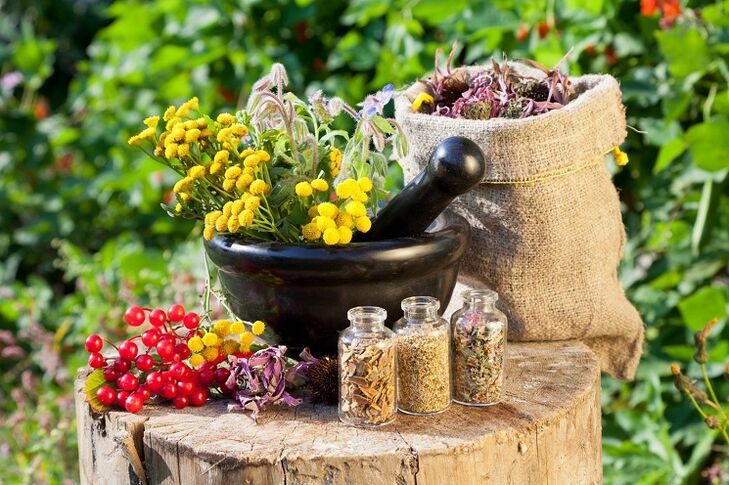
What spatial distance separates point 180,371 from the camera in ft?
5.58

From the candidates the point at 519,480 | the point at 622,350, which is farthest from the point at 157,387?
the point at 622,350

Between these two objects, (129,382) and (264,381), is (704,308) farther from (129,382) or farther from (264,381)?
(129,382)

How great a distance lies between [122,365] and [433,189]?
24.1 inches

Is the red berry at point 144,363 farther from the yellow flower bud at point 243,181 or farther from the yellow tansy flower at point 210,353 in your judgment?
the yellow flower bud at point 243,181

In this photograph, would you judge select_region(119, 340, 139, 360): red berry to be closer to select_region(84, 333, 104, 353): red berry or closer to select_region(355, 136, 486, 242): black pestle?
select_region(84, 333, 104, 353): red berry

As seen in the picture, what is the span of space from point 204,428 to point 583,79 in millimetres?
1032

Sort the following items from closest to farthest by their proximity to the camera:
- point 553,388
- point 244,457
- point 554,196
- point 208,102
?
1. point 244,457
2. point 553,388
3. point 554,196
4. point 208,102

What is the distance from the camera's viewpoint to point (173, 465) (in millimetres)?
1578

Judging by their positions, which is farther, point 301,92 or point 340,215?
point 301,92

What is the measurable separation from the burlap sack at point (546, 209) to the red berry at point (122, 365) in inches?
26.5

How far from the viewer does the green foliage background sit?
2752 mm

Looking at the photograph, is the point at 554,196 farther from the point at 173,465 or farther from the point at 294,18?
the point at 294,18

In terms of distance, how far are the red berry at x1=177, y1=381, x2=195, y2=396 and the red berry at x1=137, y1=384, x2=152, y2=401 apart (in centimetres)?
5

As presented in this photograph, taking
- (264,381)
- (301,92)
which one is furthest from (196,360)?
(301,92)
